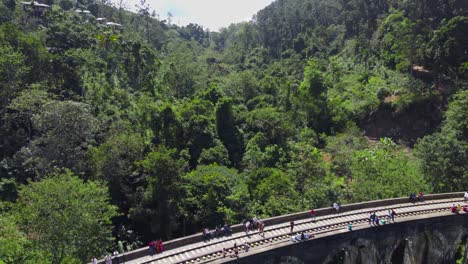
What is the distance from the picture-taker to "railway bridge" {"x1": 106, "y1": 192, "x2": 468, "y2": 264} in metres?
26.6

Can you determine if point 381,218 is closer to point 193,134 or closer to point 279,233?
point 279,233

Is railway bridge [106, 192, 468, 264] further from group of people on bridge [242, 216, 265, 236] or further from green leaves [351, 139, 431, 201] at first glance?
green leaves [351, 139, 431, 201]

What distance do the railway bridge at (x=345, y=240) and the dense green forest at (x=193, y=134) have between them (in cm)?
400

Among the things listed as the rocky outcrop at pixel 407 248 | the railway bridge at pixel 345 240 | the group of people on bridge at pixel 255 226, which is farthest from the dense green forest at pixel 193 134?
the group of people on bridge at pixel 255 226

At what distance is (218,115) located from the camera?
186 feet

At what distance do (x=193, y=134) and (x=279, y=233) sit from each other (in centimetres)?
2306

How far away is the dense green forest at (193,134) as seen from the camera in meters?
34.7

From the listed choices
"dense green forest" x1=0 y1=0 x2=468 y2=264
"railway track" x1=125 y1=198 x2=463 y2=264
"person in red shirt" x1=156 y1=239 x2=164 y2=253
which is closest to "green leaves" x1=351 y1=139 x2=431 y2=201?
"dense green forest" x1=0 y1=0 x2=468 y2=264

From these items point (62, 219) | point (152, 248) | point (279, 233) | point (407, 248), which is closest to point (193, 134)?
point (279, 233)

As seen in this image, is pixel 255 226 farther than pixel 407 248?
No

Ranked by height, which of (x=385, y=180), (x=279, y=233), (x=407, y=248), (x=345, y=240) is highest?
(x=385, y=180)

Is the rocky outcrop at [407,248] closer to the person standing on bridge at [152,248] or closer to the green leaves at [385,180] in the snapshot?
the green leaves at [385,180]

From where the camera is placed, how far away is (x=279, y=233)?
1160 inches

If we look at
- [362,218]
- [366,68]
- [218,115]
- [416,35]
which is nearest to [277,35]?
[366,68]
